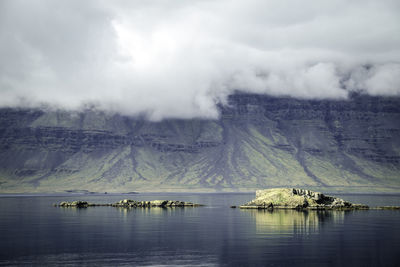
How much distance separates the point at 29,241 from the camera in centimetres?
9938

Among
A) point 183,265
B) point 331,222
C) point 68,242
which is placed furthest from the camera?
point 331,222

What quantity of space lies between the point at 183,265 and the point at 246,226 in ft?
182

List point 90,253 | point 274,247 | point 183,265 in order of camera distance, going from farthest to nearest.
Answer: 1. point 274,247
2. point 90,253
3. point 183,265

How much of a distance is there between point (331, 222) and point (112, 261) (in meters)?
78.8

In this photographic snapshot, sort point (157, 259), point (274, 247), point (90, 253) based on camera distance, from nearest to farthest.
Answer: point (157, 259)
point (90, 253)
point (274, 247)

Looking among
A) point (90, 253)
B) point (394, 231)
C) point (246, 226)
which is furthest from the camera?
point (246, 226)

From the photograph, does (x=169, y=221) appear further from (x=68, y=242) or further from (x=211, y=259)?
(x=211, y=259)

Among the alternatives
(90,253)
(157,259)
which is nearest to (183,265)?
(157,259)

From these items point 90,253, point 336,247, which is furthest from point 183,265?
point 336,247

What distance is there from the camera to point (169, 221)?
473ft

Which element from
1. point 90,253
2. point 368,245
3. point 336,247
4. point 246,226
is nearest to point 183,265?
point 90,253

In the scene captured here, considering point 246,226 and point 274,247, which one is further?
point 246,226

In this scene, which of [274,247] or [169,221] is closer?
[274,247]

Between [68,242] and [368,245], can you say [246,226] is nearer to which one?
[368,245]
